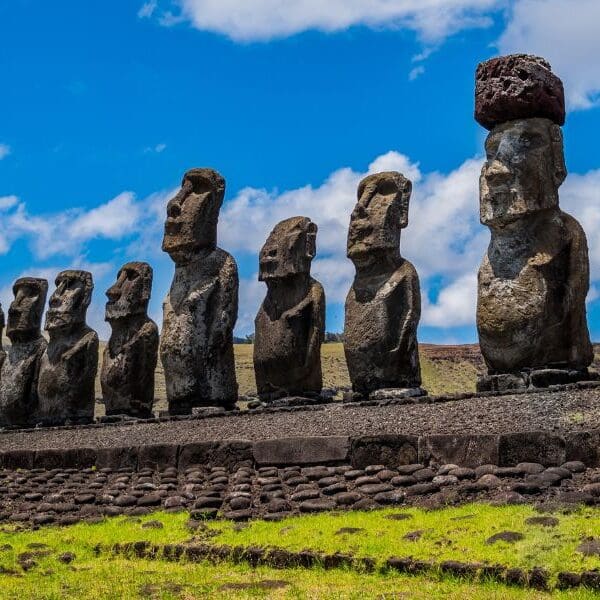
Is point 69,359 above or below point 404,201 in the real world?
below

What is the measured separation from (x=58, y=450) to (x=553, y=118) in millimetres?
8037

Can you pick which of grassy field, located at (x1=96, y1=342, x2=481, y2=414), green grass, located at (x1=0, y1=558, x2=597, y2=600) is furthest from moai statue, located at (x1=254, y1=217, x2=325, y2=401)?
grassy field, located at (x1=96, y1=342, x2=481, y2=414)

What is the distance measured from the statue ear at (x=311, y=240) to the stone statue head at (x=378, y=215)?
42.7 inches

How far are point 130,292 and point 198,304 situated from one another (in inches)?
86.4

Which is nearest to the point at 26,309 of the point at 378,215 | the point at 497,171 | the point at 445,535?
the point at 378,215

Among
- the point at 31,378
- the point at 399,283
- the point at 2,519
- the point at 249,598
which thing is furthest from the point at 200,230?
the point at 249,598

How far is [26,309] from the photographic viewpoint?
21.0 m

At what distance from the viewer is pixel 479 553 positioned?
669cm

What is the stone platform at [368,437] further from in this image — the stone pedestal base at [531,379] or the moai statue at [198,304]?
the moai statue at [198,304]

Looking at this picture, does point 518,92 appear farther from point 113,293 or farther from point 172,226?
point 113,293

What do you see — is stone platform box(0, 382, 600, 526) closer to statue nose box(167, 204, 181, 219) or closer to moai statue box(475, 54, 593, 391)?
moai statue box(475, 54, 593, 391)

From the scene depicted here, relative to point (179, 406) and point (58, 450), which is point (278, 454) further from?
point (179, 406)

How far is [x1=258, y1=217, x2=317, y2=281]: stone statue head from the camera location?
1591cm

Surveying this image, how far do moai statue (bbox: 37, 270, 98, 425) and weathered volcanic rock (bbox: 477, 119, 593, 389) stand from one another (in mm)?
8939
